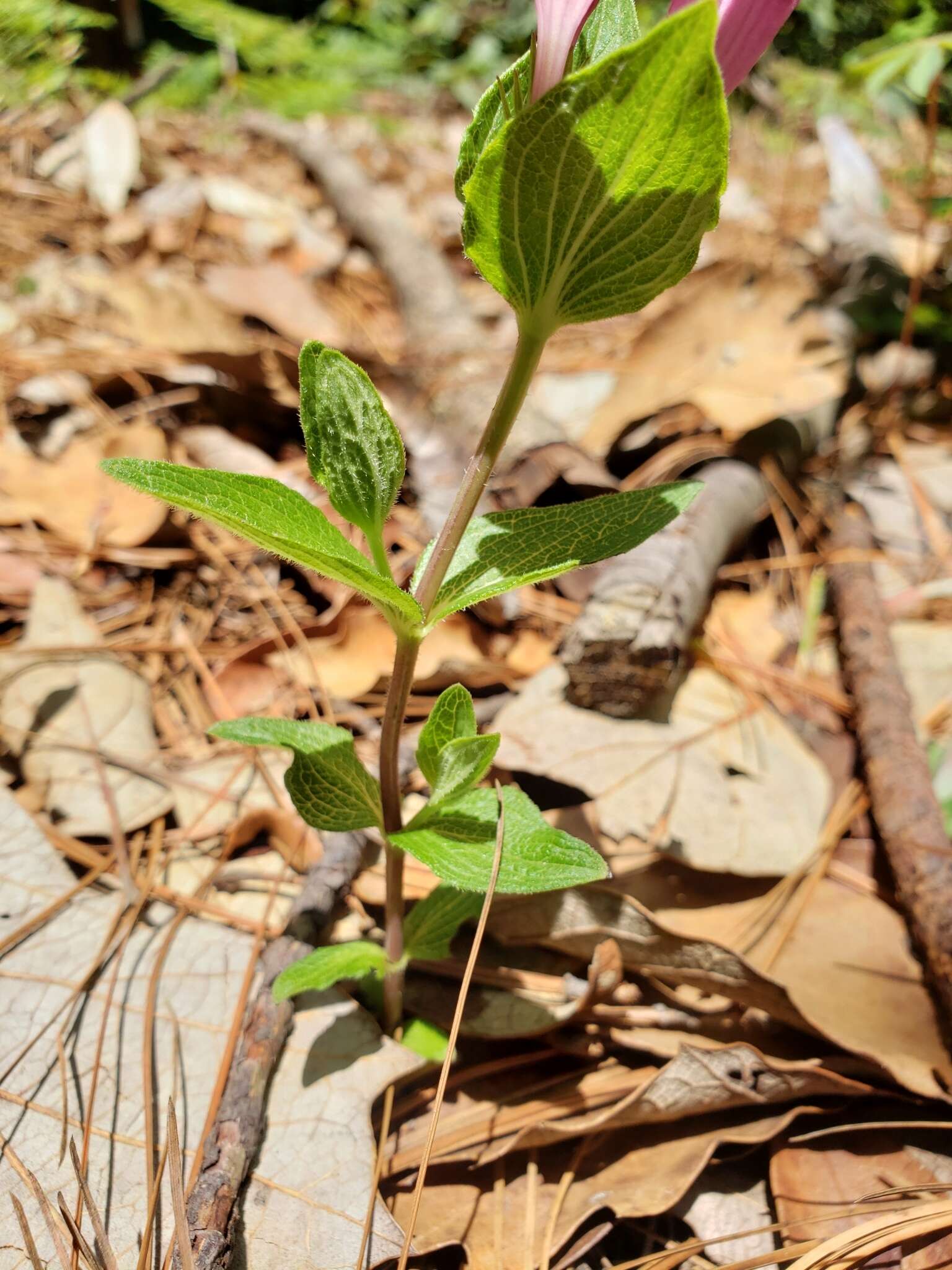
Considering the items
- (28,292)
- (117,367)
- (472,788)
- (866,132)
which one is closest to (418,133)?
(866,132)

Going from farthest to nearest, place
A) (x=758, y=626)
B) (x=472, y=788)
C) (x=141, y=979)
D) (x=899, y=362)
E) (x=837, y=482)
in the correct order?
(x=899, y=362) → (x=837, y=482) → (x=758, y=626) → (x=141, y=979) → (x=472, y=788)

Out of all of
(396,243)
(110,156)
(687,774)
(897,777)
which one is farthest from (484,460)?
(110,156)

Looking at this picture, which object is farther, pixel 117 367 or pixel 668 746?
pixel 117 367

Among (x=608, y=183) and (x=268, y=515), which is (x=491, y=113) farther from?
(x=268, y=515)

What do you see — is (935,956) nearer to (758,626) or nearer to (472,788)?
(472,788)

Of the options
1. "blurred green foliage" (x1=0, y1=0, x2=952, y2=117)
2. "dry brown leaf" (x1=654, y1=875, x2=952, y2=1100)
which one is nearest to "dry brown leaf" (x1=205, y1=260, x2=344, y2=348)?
"blurred green foliage" (x1=0, y1=0, x2=952, y2=117)
